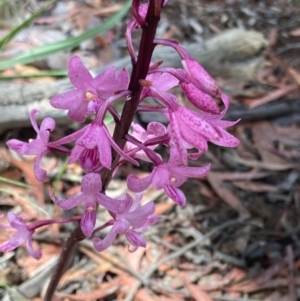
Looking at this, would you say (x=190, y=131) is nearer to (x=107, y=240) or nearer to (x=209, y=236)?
(x=107, y=240)

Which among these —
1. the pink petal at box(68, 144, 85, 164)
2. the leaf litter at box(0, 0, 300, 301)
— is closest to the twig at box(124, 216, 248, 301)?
the leaf litter at box(0, 0, 300, 301)

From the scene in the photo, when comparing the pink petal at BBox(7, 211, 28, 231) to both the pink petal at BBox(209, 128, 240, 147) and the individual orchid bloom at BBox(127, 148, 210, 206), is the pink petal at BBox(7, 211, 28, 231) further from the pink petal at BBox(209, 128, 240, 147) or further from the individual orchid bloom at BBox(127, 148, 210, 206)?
the pink petal at BBox(209, 128, 240, 147)

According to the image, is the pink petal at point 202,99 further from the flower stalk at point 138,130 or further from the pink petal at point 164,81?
the pink petal at point 164,81

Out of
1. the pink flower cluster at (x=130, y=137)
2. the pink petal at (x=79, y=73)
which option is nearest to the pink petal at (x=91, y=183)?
the pink flower cluster at (x=130, y=137)

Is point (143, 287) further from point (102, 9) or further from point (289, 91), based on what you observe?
point (102, 9)

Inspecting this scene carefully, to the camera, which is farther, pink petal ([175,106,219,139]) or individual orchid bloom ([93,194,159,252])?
individual orchid bloom ([93,194,159,252])

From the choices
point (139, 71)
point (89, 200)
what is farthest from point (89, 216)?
point (139, 71)

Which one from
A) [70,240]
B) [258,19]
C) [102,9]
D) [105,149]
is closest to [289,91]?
[258,19]
